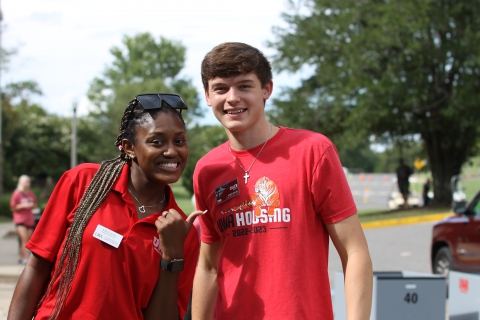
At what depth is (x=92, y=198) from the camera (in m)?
2.79

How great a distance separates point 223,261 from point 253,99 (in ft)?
2.24

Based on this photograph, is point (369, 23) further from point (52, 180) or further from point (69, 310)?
point (52, 180)

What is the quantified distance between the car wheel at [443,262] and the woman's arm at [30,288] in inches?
315

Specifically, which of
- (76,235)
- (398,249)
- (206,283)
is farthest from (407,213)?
(76,235)

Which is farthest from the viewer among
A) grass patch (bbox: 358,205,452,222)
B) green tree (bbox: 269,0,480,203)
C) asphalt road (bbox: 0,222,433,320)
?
green tree (bbox: 269,0,480,203)

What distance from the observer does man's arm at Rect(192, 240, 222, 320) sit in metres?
3.06

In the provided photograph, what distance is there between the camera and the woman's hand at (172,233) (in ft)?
9.11

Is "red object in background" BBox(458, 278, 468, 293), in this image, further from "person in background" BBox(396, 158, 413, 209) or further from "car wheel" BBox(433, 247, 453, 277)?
"person in background" BBox(396, 158, 413, 209)

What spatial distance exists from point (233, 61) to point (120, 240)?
2.78 ft

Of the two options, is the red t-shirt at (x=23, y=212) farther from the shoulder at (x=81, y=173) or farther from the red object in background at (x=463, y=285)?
Result: the shoulder at (x=81, y=173)

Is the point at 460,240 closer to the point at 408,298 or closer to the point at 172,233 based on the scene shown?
the point at 408,298

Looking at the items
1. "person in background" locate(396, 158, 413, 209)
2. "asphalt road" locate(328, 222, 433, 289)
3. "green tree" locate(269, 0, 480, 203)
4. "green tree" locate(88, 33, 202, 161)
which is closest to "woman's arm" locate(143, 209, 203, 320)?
"asphalt road" locate(328, 222, 433, 289)

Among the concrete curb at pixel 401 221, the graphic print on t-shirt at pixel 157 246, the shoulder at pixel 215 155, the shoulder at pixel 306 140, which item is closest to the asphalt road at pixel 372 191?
the concrete curb at pixel 401 221

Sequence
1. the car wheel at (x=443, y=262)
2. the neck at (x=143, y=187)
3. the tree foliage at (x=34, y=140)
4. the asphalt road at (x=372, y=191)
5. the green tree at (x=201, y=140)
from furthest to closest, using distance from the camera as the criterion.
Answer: the green tree at (x=201, y=140), the tree foliage at (x=34, y=140), the asphalt road at (x=372, y=191), the car wheel at (x=443, y=262), the neck at (x=143, y=187)
